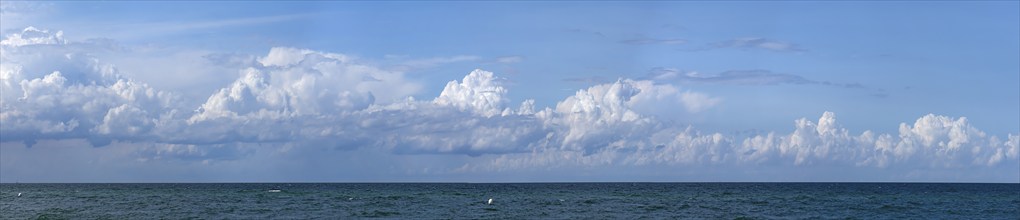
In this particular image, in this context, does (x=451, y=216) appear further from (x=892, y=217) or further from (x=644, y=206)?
(x=892, y=217)

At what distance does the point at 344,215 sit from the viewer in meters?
94.3

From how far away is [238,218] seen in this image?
3509 inches

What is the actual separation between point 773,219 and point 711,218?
5.75 meters

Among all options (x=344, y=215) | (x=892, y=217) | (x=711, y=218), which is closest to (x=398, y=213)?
(x=344, y=215)

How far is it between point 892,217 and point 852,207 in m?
21.2

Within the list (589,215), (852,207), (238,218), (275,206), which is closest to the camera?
(238,218)

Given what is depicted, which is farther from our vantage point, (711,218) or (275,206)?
(275,206)

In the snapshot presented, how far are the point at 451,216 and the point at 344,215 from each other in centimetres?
1023

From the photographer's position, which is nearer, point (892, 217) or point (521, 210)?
point (892, 217)

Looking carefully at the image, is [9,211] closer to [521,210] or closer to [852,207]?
[521,210]

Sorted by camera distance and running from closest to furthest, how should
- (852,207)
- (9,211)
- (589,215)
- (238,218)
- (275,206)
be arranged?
(238,218)
(589,215)
(9,211)
(275,206)
(852,207)

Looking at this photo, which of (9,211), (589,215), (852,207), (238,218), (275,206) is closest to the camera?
(238,218)

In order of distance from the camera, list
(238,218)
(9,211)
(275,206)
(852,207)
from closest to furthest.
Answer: (238,218), (9,211), (275,206), (852,207)

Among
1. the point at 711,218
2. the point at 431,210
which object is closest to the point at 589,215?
the point at 711,218
